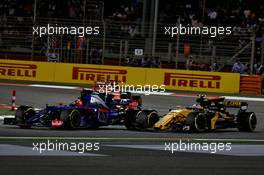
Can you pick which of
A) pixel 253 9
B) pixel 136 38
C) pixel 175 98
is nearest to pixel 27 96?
pixel 175 98

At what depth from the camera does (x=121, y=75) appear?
3184 cm

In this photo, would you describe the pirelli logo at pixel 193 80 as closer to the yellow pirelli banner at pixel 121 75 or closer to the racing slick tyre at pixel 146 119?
the yellow pirelli banner at pixel 121 75

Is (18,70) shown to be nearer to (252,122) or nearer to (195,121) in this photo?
(252,122)

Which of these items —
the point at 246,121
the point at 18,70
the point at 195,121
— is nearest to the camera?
the point at 195,121

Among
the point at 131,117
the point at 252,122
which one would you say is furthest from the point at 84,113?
the point at 252,122

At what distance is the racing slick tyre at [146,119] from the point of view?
17.2 meters

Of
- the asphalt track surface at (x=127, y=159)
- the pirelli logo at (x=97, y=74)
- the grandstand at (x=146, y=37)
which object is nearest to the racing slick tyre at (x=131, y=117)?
the asphalt track surface at (x=127, y=159)

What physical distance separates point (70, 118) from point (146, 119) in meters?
1.78

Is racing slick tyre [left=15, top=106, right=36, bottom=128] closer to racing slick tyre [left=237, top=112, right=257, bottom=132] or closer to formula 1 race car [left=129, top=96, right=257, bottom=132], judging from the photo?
formula 1 race car [left=129, top=96, right=257, bottom=132]

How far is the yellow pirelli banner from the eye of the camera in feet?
102

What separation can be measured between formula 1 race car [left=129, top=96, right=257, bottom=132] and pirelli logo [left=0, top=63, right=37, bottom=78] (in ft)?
53.1

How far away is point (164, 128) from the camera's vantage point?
16.9 metres

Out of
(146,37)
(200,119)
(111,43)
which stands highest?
(146,37)

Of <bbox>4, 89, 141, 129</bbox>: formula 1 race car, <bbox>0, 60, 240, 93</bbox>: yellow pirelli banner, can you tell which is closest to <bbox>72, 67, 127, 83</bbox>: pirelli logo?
<bbox>0, 60, 240, 93</bbox>: yellow pirelli banner
